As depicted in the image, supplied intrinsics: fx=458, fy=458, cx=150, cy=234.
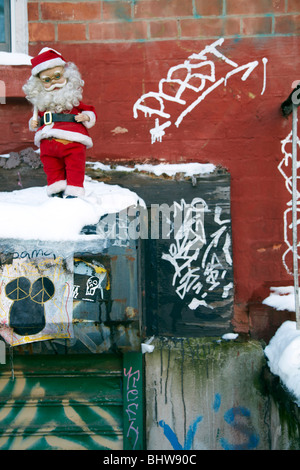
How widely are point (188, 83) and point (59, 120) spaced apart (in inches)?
41.6

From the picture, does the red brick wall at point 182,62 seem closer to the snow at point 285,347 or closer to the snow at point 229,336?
the snow at point 285,347

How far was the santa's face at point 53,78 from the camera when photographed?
2.80m

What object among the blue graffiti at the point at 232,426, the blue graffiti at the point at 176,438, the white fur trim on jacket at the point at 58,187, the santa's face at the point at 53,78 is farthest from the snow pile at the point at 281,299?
the santa's face at the point at 53,78

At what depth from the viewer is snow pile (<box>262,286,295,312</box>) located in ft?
10.4

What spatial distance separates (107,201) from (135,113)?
2.78 ft

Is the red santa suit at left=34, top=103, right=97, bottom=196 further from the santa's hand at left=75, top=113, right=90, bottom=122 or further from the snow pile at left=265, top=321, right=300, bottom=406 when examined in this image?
the snow pile at left=265, top=321, right=300, bottom=406

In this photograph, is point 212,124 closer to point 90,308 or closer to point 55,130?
point 55,130

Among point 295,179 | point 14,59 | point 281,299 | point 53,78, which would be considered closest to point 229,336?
point 281,299

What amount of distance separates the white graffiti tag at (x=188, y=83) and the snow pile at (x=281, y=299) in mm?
1363

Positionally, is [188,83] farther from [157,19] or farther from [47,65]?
[47,65]

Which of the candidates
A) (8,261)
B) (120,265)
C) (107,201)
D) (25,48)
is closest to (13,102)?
(25,48)

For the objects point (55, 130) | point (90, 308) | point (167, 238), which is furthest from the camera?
point (167, 238)

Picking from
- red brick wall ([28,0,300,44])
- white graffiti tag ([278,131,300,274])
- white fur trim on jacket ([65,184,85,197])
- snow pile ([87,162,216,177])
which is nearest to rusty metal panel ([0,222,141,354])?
white fur trim on jacket ([65,184,85,197])

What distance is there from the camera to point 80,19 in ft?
10.9
